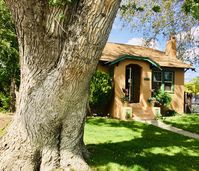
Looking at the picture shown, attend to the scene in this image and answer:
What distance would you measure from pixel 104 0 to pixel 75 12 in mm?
587

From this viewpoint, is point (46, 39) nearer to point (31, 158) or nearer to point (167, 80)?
point (31, 158)

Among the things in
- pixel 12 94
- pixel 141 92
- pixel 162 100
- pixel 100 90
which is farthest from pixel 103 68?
pixel 12 94

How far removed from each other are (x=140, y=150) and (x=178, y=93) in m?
13.9

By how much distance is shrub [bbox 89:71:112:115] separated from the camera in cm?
1770

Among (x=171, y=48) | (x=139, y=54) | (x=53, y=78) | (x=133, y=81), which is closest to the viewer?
(x=53, y=78)

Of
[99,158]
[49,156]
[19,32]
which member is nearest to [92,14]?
[19,32]

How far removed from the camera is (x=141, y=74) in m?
19.3

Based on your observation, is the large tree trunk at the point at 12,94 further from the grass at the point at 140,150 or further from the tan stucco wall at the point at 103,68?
the grass at the point at 140,150

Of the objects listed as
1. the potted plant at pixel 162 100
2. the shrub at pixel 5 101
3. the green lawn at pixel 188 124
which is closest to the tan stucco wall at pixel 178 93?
the potted plant at pixel 162 100

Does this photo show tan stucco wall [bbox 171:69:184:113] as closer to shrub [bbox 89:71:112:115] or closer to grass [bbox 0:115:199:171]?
shrub [bbox 89:71:112:115]

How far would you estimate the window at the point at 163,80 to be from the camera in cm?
2156

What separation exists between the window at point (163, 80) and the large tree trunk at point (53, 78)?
15.7 meters

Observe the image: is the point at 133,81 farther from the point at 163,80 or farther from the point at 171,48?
the point at 171,48

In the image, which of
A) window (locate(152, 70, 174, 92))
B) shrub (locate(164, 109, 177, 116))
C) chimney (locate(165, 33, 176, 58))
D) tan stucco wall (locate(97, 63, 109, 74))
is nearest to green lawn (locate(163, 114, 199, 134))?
shrub (locate(164, 109, 177, 116))
